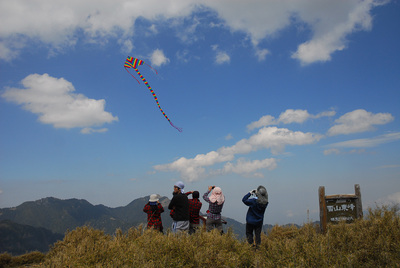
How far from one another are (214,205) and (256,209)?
142cm

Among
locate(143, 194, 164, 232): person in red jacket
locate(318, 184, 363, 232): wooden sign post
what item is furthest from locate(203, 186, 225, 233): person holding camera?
locate(318, 184, 363, 232): wooden sign post

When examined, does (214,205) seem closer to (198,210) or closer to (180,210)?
(198,210)

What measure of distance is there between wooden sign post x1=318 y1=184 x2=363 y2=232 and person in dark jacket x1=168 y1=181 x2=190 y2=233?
5.68 metres

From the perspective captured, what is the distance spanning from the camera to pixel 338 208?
1120 cm

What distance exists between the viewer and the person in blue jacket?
26.8ft

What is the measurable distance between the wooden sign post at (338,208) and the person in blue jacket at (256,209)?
3987 millimetres

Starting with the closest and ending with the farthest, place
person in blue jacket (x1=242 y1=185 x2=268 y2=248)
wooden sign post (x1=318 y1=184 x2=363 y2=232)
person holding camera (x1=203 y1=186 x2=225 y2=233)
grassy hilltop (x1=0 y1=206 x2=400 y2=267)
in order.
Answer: grassy hilltop (x1=0 y1=206 x2=400 y2=267)
person in blue jacket (x1=242 y1=185 x2=268 y2=248)
person holding camera (x1=203 y1=186 x2=225 y2=233)
wooden sign post (x1=318 y1=184 x2=363 y2=232)

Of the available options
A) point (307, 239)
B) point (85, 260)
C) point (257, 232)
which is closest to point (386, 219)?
point (307, 239)

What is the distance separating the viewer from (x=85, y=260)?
5.69m

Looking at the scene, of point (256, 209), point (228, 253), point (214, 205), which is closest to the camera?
point (228, 253)

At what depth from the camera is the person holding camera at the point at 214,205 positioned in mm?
8961

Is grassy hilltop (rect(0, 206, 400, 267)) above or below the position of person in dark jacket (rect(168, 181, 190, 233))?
below

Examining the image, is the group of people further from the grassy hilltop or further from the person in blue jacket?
the grassy hilltop

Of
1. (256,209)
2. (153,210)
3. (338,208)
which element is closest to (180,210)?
(153,210)
